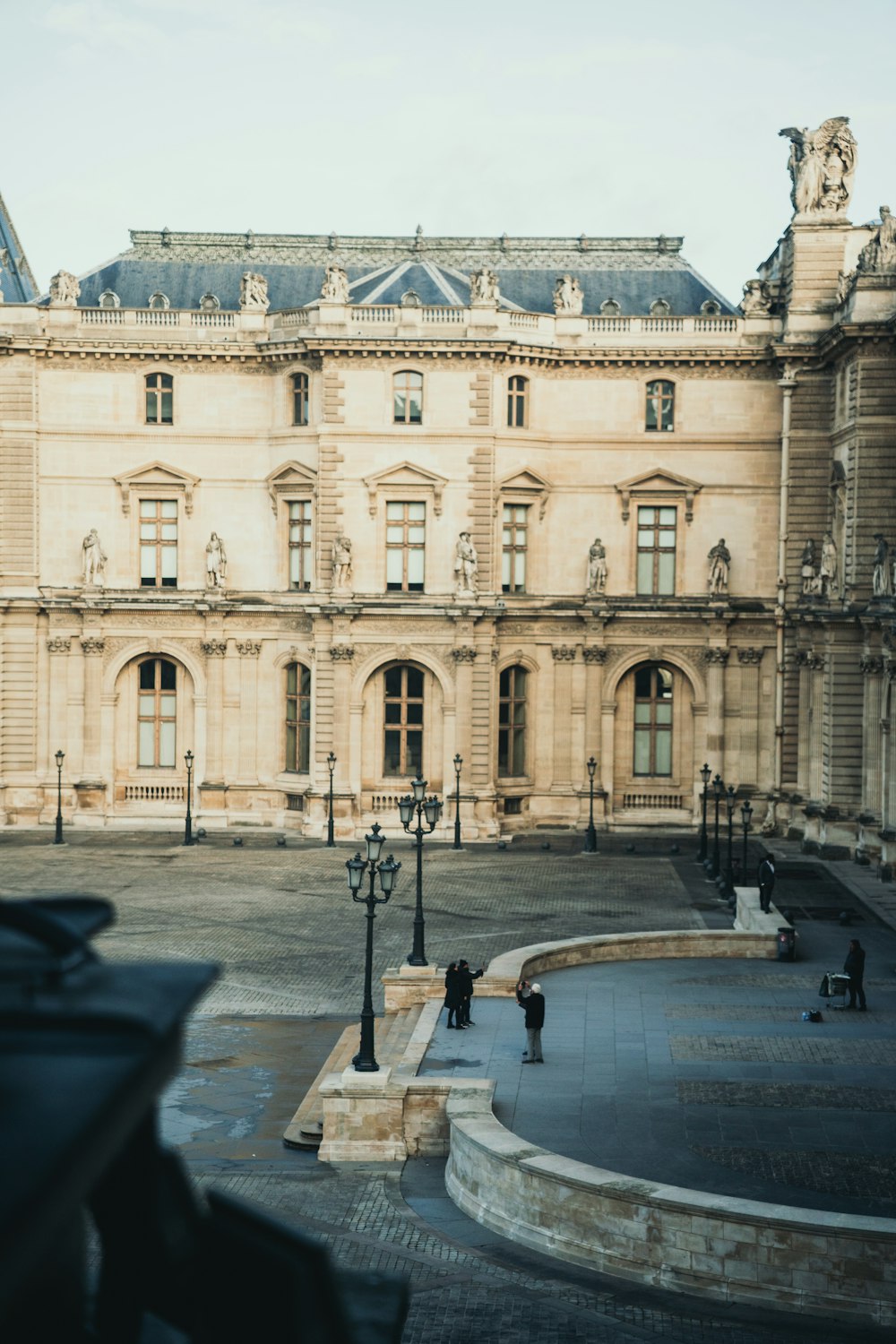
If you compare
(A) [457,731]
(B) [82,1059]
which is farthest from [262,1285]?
(A) [457,731]

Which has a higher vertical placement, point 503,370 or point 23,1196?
point 503,370

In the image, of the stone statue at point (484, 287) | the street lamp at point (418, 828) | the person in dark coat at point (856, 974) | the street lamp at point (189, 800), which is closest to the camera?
the person in dark coat at point (856, 974)

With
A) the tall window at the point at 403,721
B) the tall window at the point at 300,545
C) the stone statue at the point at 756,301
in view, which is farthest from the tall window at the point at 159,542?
the stone statue at the point at 756,301

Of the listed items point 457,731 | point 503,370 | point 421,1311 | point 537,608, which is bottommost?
point 421,1311

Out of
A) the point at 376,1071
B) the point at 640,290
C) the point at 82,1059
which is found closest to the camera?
the point at 82,1059

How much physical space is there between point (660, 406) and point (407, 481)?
882 cm

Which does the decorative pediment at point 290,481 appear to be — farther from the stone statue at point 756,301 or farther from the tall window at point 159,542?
the stone statue at point 756,301

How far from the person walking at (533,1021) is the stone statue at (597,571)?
31413 millimetres

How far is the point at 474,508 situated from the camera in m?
58.0

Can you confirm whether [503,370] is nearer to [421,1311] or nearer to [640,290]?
[640,290]

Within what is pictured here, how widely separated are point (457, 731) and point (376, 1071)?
3118 cm

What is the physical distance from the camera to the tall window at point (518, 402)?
5884cm

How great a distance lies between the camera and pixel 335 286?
57.3m

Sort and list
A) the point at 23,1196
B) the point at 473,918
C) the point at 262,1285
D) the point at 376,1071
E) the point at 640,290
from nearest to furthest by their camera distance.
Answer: the point at 23,1196, the point at 262,1285, the point at 376,1071, the point at 473,918, the point at 640,290
